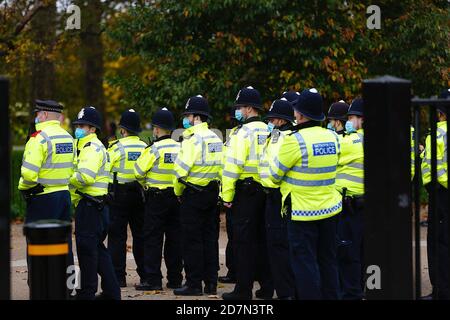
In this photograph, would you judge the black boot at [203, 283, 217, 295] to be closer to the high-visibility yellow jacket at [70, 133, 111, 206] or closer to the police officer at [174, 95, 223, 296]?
the police officer at [174, 95, 223, 296]

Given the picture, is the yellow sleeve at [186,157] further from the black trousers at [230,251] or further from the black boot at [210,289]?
the black trousers at [230,251]

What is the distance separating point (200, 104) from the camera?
34.6 feet

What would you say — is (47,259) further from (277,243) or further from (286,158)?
(277,243)

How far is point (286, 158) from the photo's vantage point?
807 centimetres

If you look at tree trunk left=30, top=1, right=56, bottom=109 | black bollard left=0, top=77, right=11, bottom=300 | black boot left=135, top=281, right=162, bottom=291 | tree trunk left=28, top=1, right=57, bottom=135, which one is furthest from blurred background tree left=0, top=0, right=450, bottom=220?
black bollard left=0, top=77, right=11, bottom=300

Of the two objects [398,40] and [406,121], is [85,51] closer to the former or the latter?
[398,40]

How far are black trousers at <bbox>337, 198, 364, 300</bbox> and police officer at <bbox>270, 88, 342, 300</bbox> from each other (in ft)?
4.51

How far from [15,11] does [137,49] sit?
417cm

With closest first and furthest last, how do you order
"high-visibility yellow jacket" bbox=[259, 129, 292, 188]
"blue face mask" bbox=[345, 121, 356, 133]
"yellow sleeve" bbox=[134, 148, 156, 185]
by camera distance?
"high-visibility yellow jacket" bbox=[259, 129, 292, 188] < "blue face mask" bbox=[345, 121, 356, 133] < "yellow sleeve" bbox=[134, 148, 156, 185]

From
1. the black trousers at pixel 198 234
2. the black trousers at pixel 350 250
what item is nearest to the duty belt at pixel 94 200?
the black trousers at pixel 198 234

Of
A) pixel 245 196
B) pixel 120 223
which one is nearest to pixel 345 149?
pixel 245 196

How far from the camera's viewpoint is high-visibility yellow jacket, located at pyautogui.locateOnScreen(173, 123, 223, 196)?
10.2 metres

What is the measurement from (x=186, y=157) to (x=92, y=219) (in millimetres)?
1456
